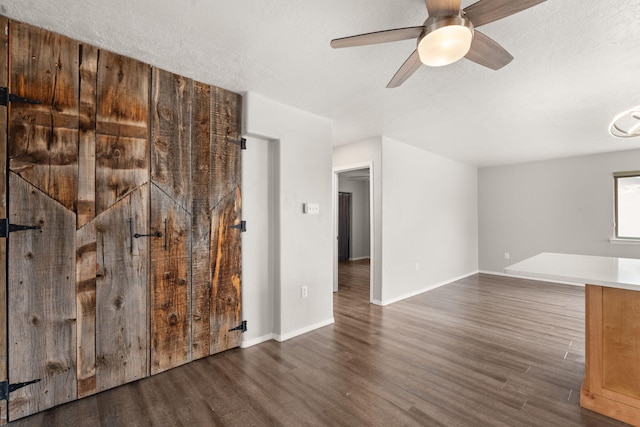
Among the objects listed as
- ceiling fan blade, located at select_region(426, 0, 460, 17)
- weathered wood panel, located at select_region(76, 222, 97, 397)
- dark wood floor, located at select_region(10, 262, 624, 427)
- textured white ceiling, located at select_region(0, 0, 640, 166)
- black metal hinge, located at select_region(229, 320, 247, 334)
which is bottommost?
dark wood floor, located at select_region(10, 262, 624, 427)

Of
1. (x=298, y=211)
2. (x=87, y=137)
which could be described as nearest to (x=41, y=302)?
(x=87, y=137)

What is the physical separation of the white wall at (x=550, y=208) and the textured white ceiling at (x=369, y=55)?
6.92 feet

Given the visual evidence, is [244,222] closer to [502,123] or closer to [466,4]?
[466,4]

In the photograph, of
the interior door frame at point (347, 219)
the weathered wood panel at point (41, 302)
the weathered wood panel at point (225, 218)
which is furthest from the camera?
the interior door frame at point (347, 219)

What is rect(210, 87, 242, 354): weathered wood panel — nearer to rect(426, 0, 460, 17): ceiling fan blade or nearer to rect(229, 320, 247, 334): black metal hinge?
rect(229, 320, 247, 334): black metal hinge

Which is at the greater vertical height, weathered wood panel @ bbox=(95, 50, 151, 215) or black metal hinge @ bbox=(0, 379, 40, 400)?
weathered wood panel @ bbox=(95, 50, 151, 215)

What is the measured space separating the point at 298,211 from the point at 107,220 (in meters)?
1.68

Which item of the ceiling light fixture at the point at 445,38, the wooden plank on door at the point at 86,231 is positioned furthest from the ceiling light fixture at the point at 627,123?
the wooden plank on door at the point at 86,231

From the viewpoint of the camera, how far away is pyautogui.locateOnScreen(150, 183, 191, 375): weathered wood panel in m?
2.37

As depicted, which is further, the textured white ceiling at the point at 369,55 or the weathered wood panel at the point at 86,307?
the weathered wood panel at the point at 86,307

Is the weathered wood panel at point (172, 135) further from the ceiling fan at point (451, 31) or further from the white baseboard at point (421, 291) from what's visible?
the white baseboard at point (421, 291)

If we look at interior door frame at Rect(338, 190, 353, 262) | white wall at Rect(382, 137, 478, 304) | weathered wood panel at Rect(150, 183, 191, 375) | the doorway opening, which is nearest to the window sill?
white wall at Rect(382, 137, 478, 304)

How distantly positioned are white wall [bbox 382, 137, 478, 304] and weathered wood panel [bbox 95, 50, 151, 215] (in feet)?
9.89

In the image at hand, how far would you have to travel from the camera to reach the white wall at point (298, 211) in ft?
9.90
